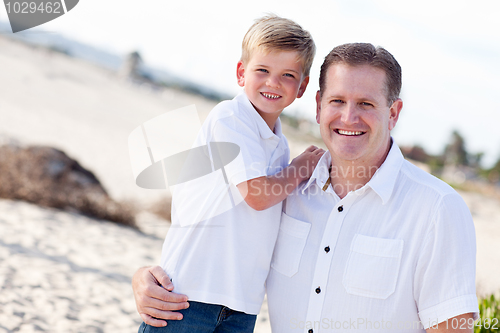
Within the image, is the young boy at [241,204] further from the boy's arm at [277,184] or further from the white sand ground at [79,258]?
the white sand ground at [79,258]

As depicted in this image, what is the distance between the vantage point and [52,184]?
8164 millimetres

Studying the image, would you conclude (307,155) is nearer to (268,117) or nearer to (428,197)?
(268,117)

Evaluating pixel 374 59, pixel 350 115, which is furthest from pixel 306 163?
pixel 374 59

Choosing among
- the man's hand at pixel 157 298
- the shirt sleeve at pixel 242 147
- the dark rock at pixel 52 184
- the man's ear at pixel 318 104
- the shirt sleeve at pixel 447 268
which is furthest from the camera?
the dark rock at pixel 52 184

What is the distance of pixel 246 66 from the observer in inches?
103

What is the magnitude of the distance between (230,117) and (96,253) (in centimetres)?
511

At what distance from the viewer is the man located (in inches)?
72.9

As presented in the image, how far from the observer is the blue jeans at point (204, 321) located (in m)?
2.10

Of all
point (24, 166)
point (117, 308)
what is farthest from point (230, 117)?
point (24, 166)

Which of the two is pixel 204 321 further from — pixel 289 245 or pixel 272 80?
pixel 272 80

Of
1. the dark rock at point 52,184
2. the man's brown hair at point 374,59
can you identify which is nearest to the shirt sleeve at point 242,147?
the man's brown hair at point 374,59

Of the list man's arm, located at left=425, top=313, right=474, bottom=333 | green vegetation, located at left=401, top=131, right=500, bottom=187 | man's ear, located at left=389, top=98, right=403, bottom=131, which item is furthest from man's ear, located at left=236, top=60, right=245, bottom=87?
green vegetation, located at left=401, top=131, right=500, bottom=187

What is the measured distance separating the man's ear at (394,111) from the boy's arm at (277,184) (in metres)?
0.45

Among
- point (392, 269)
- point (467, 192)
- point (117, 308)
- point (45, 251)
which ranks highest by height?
point (467, 192)
